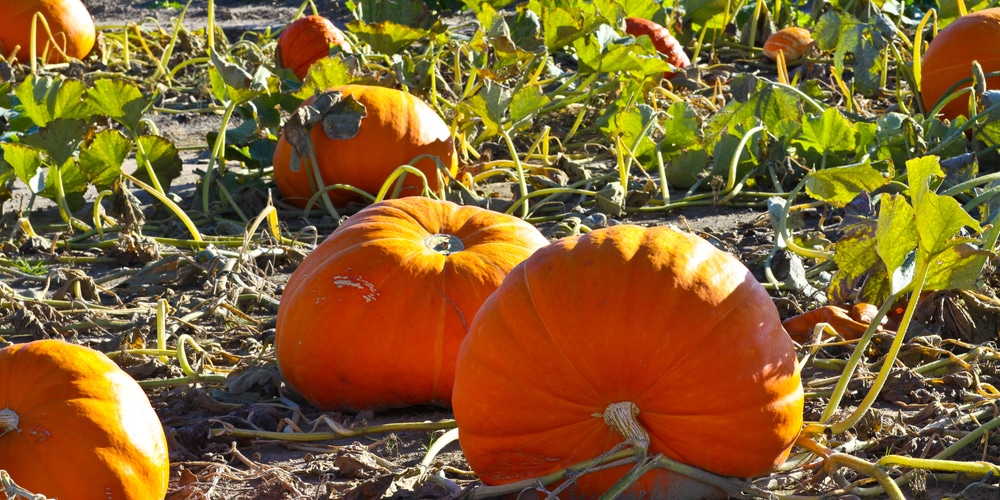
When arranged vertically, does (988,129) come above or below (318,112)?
below

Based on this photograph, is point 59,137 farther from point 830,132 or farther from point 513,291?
point 830,132

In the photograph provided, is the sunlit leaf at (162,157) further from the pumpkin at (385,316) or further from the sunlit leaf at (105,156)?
the pumpkin at (385,316)

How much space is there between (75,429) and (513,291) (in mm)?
800

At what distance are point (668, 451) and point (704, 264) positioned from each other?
1.12ft

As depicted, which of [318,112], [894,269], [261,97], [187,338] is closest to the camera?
[894,269]

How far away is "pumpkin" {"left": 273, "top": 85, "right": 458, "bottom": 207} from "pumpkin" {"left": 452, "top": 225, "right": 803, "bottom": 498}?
215 cm

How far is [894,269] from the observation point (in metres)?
2.12

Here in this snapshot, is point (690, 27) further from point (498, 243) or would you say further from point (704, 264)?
point (704, 264)

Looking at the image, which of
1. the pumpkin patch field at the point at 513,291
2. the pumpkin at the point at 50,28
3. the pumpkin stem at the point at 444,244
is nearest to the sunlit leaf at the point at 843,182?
the pumpkin patch field at the point at 513,291

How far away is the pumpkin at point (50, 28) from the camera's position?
6.41 meters

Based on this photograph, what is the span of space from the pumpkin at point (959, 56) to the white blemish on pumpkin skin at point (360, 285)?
283cm

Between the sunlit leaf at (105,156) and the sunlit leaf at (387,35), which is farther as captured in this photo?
the sunlit leaf at (387,35)

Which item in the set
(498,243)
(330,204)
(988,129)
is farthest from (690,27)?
(498,243)

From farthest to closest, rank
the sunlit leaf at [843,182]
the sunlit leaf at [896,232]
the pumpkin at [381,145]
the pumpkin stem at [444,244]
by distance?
the pumpkin at [381,145] → the sunlit leaf at [843,182] → the pumpkin stem at [444,244] → the sunlit leaf at [896,232]
